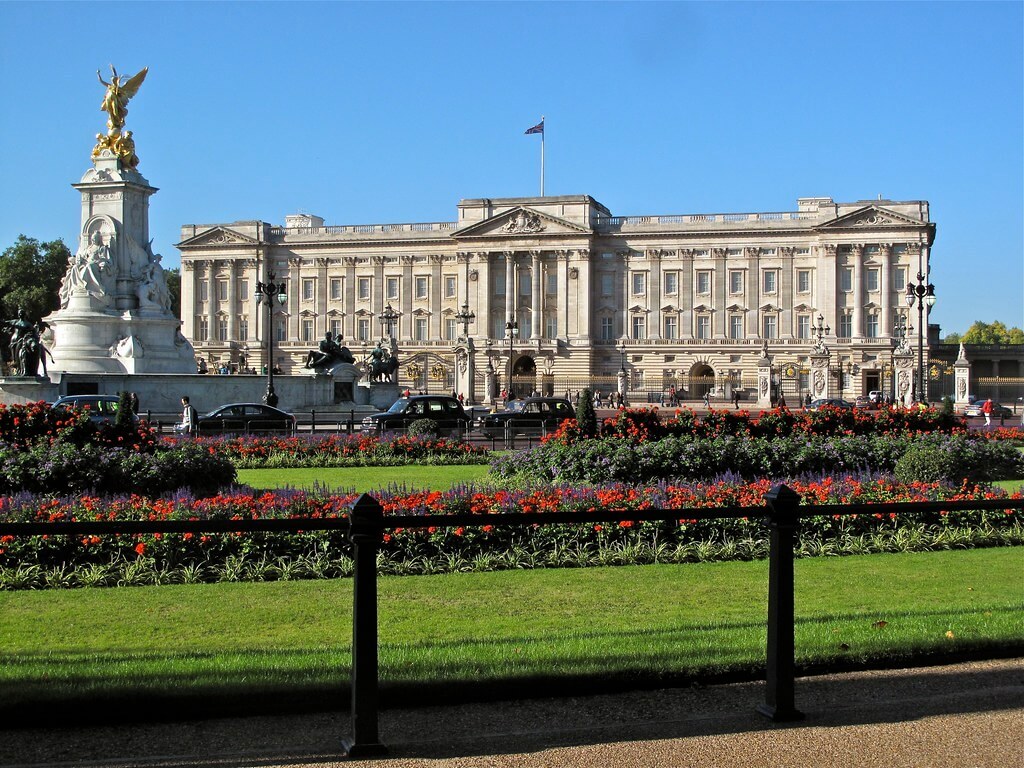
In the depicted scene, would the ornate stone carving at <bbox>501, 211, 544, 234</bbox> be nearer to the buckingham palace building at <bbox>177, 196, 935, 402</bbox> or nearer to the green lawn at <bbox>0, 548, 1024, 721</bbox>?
the buckingham palace building at <bbox>177, 196, 935, 402</bbox>

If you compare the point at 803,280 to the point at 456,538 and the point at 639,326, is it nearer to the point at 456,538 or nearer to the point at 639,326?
the point at 639,326

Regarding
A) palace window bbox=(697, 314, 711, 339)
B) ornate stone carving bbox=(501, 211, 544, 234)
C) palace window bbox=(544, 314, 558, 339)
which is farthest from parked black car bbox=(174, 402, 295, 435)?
palace window bbox=(697, 314, 711, 339)

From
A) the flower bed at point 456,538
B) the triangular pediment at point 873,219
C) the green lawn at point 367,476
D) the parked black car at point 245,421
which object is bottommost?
the green lawn at point 367,476

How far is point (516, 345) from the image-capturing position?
94.6 m

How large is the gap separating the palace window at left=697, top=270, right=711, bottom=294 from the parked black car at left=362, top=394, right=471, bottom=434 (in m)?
64.1

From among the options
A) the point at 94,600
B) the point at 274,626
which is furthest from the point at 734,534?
the point at 94,600

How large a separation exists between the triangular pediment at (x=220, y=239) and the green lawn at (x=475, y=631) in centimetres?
9406

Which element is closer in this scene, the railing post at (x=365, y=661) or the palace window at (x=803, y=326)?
the railing post at (x=365, y=661)

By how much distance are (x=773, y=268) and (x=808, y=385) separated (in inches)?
439

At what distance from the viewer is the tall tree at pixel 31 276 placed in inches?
3361

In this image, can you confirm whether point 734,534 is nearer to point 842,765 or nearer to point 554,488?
point 554,488

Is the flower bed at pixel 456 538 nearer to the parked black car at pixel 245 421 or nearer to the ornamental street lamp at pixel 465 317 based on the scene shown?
the parked black car at pixel 245 421

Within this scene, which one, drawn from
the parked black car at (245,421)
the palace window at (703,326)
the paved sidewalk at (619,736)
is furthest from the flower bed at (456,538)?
the palace window at (703,326)

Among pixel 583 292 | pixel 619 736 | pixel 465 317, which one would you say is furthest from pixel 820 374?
pixel 619 736
